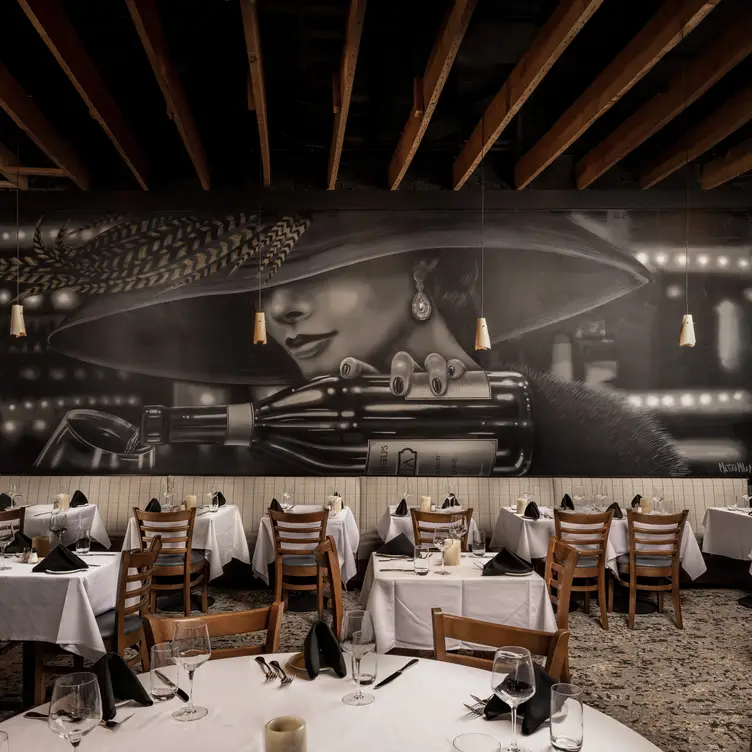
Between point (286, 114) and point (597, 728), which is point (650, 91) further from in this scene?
point (597, 728)

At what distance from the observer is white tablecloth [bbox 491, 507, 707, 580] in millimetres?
6383

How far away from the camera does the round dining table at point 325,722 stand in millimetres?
1756

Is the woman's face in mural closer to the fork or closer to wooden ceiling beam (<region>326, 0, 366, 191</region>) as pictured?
wooden ceiling beam (<region>326, 0, 366, 191</region>)

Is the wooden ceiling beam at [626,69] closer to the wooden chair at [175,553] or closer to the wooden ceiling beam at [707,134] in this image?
the wooden ceiling beam at [707,134]

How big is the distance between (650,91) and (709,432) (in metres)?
3.56

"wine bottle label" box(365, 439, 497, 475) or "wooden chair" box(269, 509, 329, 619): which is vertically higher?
"wine bottle label" box(365, 439, 497, 475)

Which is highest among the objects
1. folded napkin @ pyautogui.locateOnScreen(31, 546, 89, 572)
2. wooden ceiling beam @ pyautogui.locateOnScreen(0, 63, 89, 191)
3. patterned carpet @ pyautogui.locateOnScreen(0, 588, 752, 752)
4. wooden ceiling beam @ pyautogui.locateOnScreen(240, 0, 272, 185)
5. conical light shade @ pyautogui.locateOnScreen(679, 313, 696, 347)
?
wooden ceiling beam @ pyautogui.locateOnScreen(0, 63, 89, 191)

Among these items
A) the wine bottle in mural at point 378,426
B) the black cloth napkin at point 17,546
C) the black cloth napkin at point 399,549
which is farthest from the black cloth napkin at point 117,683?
the wine bottle in mural at point 378,426

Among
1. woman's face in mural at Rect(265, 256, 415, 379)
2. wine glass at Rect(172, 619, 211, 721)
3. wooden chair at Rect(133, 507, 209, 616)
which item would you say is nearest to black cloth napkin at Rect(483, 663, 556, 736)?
wine glass at Rect(172, 619, 211, 721)

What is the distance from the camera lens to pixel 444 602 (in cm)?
395

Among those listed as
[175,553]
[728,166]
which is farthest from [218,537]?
[728,166]

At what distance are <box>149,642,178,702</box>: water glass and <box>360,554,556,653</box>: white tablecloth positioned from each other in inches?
81.0

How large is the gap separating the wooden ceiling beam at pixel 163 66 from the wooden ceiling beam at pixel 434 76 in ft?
5.89

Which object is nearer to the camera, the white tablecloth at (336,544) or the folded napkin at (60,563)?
the folded napkin at (60,563)
